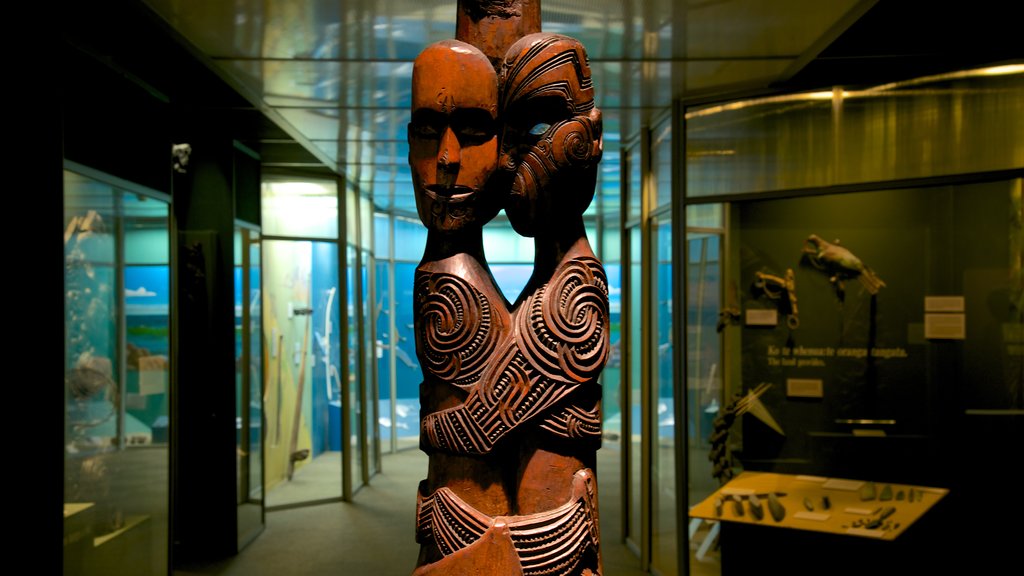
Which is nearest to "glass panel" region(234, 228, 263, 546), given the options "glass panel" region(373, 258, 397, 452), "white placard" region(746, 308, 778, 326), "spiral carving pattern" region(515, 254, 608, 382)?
"glass panel" region(373, 258, 397, 452)

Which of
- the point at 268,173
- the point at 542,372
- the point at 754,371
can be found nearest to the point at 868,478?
the point at 754,371

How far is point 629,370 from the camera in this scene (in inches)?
204

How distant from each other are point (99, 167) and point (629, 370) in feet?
10.2

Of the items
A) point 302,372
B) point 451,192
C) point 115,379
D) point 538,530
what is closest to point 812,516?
point 538,530

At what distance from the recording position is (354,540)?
5109 millimetres

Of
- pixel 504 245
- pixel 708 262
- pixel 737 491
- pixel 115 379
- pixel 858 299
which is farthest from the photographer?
pixel 504 245

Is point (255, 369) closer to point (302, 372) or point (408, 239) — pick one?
point (302, 372)

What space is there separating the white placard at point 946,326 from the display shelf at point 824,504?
0.64m

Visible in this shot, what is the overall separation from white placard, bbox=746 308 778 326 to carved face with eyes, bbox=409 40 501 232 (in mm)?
2300

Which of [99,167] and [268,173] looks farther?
[268,173]

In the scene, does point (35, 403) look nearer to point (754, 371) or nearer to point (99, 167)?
point (99, 167)

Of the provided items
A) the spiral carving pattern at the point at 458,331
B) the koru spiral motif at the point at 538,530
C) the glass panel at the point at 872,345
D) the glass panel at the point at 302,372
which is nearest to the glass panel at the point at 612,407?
the glass panel at the point at 302,372

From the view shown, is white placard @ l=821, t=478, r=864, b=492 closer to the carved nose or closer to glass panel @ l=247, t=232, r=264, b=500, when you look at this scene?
the carved nose

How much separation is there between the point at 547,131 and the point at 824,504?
8.44ft
